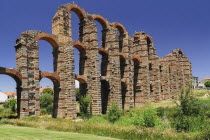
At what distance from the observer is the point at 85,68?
32875 millimetres

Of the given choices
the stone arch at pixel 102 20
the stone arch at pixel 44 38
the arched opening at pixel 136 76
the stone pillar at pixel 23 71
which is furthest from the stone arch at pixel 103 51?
the stone pillar at pixel 23 71

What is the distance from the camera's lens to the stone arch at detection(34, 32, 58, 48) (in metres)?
26.9

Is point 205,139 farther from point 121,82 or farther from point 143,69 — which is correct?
point 143,69

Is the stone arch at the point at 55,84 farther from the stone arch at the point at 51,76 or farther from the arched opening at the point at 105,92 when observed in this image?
the arched opening at the point at 105,92

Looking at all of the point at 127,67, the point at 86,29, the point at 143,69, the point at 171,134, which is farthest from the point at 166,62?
the point at 171,134

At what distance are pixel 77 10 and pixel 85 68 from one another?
8464mm

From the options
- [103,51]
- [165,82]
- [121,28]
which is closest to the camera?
[103,51]

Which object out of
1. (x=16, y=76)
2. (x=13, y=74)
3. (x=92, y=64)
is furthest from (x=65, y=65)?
(x=13, y=74)

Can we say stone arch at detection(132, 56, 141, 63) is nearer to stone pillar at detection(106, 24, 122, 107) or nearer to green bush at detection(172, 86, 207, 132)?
stone pillar at detection(106, 24, 122, 107)

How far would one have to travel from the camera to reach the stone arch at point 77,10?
31172mm

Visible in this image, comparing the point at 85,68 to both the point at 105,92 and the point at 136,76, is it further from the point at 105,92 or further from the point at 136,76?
the point at 136,76

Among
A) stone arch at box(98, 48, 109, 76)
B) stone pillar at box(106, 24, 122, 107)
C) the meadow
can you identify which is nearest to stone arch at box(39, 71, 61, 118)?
stone pillar at box(106, 24, 122, 107)

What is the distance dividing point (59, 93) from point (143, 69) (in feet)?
68.3

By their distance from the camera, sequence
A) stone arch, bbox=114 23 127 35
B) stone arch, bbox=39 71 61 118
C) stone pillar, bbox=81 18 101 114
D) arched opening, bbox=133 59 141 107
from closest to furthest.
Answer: stone arch, bbox=39 71 61 118 < stone pillar, bbox=81 18 101 114 < stone arch, bbox=114 23 127 35 < arched opening, bbox=133 59 141 107
